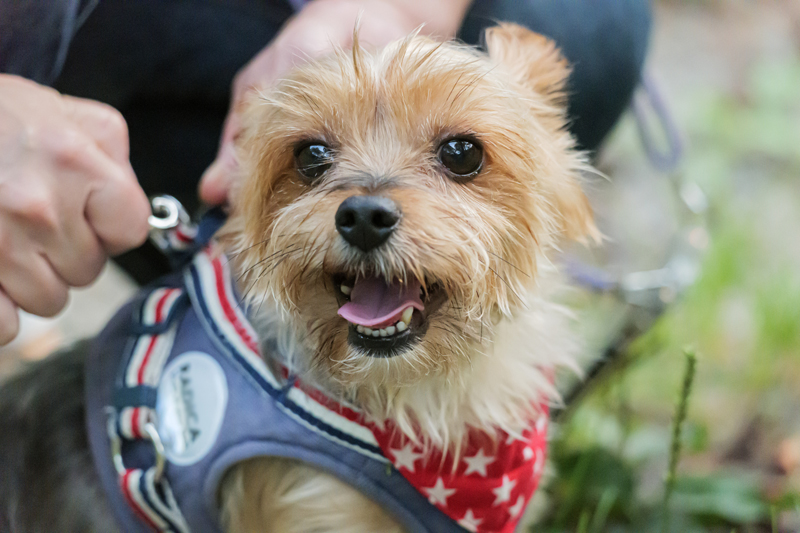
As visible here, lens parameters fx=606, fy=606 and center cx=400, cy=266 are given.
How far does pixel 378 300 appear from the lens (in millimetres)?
1139

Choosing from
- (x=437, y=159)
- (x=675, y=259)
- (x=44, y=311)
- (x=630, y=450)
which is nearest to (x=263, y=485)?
(x=44, y=311)

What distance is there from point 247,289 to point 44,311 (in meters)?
0.40

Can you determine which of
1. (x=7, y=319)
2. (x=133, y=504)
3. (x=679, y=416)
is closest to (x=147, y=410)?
(x=133, y=504)

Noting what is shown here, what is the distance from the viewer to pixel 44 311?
123cm

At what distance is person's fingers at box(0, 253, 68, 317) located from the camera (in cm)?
115

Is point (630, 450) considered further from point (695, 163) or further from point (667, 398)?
point (695, 163)

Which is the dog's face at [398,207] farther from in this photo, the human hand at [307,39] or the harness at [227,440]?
the human hand at [307,39]

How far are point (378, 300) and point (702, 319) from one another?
70.8 inches

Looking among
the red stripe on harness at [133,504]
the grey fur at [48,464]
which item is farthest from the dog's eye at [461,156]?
the grey fur at [48,464]

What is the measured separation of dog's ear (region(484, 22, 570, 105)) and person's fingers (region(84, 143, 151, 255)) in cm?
85

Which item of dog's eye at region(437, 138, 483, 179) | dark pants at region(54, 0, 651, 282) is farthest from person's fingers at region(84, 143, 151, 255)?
dark pants at region(54, 0, 651, 282)

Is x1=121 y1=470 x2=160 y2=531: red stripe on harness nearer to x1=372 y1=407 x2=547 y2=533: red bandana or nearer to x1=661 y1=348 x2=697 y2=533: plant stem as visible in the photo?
x1=372 y1=407 x2=547 y2=533: red bandana

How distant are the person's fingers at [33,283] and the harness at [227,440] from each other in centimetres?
21

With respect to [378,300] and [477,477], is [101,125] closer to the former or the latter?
[378,300]
